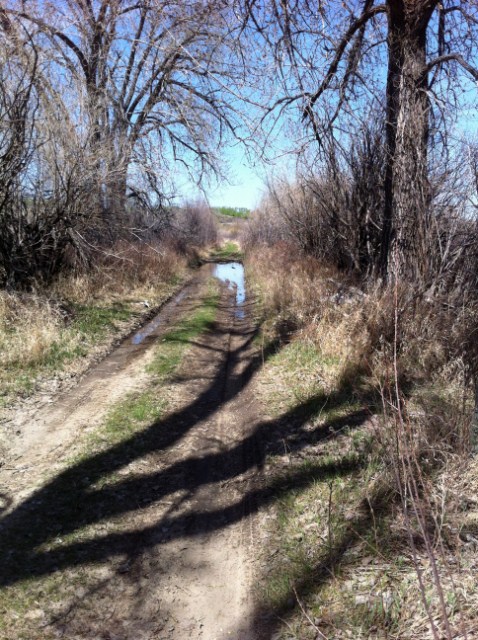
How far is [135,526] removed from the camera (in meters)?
4.07

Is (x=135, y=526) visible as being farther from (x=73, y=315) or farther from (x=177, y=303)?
(x=177, y=303)

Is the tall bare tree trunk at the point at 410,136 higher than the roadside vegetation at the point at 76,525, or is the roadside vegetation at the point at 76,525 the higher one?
the tall bare tree trunk at the point at 410,136

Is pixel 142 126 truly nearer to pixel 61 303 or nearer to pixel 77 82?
pixel 77 82

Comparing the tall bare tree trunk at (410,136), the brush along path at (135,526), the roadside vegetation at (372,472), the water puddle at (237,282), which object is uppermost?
the tall bare tree trunk at (410,136)

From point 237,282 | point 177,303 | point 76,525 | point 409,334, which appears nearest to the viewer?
point 76,525

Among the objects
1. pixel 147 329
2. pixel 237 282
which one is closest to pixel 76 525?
pixel 147 329

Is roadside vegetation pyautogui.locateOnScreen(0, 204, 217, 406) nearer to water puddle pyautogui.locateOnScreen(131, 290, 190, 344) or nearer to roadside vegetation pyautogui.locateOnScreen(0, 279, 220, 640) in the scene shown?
water puddle pyautogui.locateOnScreen(131, 290, 190, 344)

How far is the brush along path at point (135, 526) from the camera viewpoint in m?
3.20

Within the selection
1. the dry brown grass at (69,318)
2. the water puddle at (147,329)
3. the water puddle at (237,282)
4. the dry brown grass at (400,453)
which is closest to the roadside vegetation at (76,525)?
the dry brown grass at (400,453)

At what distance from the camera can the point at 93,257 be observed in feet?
44.1

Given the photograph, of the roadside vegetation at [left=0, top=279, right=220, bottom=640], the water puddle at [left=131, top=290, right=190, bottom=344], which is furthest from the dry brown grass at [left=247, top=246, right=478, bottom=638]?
the water puddle at [left=131, top=290, right=190, bottom=344]

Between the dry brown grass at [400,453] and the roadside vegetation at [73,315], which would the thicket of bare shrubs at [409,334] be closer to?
the dry brown grass at [400,453]

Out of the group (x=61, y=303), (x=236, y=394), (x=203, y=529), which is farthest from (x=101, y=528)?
(x=61, y=303)

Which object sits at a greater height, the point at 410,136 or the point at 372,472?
the point at 410,136
